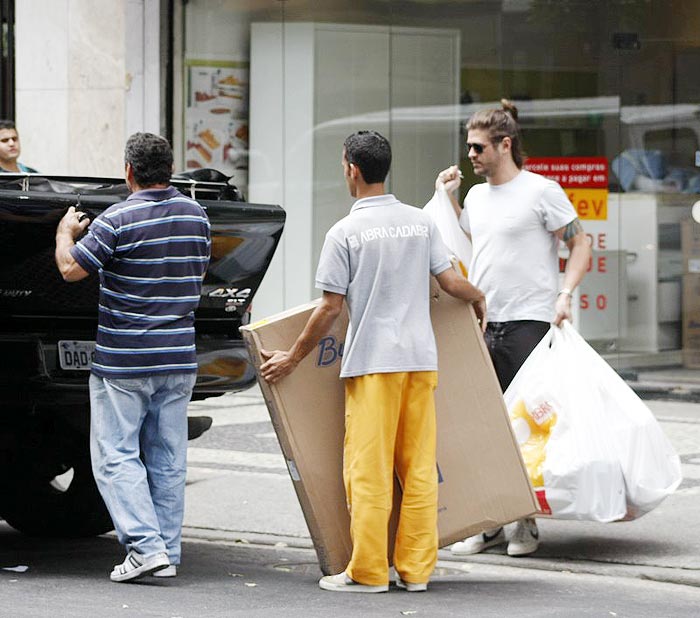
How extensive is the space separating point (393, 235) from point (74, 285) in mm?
1418

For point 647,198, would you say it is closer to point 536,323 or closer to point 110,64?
point 110,64

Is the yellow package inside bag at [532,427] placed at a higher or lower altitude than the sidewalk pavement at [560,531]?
higher

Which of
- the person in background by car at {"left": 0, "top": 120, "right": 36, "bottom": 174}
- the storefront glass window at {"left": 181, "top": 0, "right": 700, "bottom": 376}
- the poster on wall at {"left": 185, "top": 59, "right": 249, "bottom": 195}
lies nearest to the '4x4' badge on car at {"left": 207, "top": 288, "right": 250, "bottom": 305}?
the person in background by car at {"left": 0, "top": 120, "right": 36, "bottom": 174}

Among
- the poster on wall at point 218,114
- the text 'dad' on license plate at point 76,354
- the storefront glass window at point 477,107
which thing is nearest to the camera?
the text 'dad' on license plate at point 76,354

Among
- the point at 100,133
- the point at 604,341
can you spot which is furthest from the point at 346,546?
the point at 100,133

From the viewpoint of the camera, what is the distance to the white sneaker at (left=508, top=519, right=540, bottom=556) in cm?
699

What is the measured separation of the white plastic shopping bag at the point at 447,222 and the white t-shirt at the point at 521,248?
0.41 ft

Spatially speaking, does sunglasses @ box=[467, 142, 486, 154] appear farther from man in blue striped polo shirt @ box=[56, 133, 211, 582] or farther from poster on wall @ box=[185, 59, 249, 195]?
poster on wall @ box=[185, 59, 249, 195]

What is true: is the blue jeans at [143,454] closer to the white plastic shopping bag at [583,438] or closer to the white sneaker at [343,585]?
the white sneaker at [343,585]

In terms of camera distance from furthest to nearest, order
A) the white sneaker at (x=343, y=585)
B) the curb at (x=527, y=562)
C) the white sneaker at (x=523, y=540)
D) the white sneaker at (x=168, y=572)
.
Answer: the white sneaker at (x=523, y=540) → the curb at (x=527, y=562) → the white sneaker at (x=168, y=572) → the white sneaker at (x=343, y=585)

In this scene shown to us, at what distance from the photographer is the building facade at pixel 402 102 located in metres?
13.4

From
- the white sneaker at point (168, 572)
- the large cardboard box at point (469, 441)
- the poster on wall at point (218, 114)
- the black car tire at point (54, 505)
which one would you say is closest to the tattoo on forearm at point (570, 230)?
the large cardboard box at point (469, 441)

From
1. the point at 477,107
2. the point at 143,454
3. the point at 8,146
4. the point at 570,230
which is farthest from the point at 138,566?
the point at 477,107

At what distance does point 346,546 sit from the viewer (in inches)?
246
